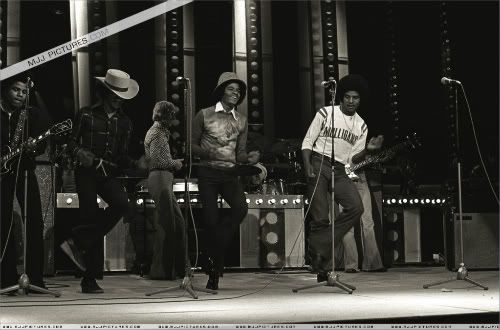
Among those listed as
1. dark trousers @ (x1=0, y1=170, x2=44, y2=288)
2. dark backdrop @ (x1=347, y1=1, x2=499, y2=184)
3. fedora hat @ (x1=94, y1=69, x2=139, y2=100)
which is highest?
dark backdrop @ (x1=347, y1=1, x2=499, y2=184)

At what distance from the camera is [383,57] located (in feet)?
50.3

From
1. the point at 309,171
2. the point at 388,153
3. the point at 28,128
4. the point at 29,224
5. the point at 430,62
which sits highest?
the point at 430,62

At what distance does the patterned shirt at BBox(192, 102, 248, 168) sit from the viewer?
7582mm

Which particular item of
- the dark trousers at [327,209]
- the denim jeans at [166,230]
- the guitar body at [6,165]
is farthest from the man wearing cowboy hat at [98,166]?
the dark trousers at [327,209]

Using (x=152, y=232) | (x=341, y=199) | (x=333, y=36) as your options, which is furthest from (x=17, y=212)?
(x=333, y=36)

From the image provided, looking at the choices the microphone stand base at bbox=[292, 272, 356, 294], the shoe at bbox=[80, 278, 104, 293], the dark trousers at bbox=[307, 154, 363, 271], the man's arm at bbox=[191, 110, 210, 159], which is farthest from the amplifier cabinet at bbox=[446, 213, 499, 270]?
the shoe at bbox=[80, 278, 104, 293]

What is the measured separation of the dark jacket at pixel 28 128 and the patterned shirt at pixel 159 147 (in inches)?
67.0

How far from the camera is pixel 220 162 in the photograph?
24.9 ft

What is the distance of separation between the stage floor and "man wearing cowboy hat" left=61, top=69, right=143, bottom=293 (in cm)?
48

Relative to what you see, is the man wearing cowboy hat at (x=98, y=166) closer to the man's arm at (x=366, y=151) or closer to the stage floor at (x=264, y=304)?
the stage floor at (x=264, y=304)

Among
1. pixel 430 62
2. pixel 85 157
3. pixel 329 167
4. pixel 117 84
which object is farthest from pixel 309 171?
pixel 430 62

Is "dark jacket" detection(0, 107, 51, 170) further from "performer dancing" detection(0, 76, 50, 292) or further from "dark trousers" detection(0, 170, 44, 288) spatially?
"dark trousers" detection(0, 170, 44, 288)

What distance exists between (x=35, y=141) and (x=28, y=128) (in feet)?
1.04

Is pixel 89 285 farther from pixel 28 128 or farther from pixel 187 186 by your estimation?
pixel 28 128
